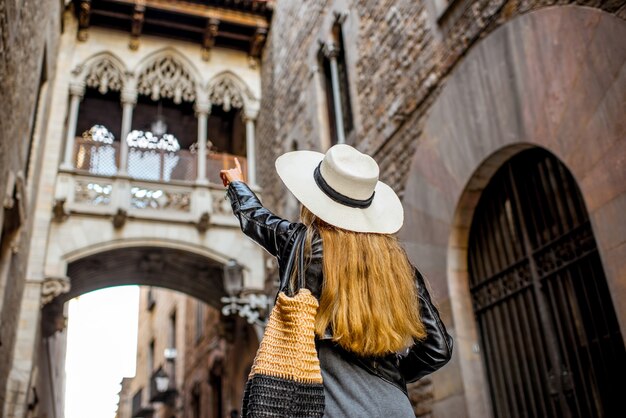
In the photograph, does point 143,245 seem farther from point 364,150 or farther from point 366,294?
point 366,294

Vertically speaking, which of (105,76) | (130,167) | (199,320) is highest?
(105,76)

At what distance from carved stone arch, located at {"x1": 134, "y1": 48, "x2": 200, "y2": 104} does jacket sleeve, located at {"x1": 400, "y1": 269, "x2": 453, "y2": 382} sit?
36.8 ft

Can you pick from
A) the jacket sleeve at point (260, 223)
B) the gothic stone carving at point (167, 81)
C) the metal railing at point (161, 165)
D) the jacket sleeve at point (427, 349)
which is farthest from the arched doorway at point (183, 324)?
the jacket sleeve at point (427, 349)

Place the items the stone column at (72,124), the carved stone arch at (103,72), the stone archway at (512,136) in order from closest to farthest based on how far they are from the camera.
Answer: the stone archway at (512,136) → the stone column at (72,124) → the carved stone arch at (103,72)

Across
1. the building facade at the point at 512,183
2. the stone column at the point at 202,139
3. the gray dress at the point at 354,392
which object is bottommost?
the gray dress at the point at 354,392

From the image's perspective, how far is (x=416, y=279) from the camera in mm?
2055

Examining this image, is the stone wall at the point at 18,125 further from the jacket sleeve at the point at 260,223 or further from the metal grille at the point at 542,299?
the metal grille at the point at 542,299

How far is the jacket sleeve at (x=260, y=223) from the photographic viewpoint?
1.99 m

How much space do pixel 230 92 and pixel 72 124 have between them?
3292 millimetres

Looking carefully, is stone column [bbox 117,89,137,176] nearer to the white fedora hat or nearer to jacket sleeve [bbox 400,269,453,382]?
the white fedora hat

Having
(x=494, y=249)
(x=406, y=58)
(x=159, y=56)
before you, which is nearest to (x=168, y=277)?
(x=159, y=56)

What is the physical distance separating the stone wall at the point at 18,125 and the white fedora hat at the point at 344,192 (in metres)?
4.20

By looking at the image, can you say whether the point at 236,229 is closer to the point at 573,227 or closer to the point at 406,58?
the point at 406,58

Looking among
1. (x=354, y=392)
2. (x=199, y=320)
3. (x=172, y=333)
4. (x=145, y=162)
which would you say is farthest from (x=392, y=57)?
(x=172, y=333)
